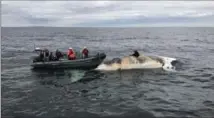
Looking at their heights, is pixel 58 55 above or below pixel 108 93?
above

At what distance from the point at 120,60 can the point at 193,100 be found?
10.8 metres

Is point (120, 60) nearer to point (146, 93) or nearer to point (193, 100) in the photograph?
point (146, 93)

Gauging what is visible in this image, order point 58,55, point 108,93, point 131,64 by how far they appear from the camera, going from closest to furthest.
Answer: point 108,93 → point 131,64 → point 58,55

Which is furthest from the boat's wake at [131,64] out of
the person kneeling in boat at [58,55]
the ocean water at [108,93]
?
the person kneeling in boat at [58,55]

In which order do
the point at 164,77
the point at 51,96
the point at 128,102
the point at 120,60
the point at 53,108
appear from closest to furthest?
1. the point at 53,108
2. the point at 128,102
3. the point at 51,96
4. the point at 164,77
5. the point at 120,60

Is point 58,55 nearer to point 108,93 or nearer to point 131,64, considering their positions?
point 131,64

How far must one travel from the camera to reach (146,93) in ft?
66.2

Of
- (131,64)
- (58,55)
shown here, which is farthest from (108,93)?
(58,55)

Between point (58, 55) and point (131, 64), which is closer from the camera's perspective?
point (131, 64)

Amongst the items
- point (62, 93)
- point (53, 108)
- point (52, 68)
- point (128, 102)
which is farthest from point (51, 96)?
point (52, 68)

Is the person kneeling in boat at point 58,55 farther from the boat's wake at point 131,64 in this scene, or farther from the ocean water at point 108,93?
the boat's wake at point 131,64

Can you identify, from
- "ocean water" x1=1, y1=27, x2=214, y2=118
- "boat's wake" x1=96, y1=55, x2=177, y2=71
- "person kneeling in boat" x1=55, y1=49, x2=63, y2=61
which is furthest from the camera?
"person kneeling in boat" x1=55, y1=49, x2=63, y2=61

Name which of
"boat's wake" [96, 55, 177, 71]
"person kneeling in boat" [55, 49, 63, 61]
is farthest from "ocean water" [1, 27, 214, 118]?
"person kneeling in boat" [55, 49, 63, 61]

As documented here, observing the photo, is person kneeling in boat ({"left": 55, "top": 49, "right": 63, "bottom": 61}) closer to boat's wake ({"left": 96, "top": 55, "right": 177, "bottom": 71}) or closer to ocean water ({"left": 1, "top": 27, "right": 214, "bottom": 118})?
ocean water ({"left": 1, "top": 27, "right": 214, "bottom": 118})
